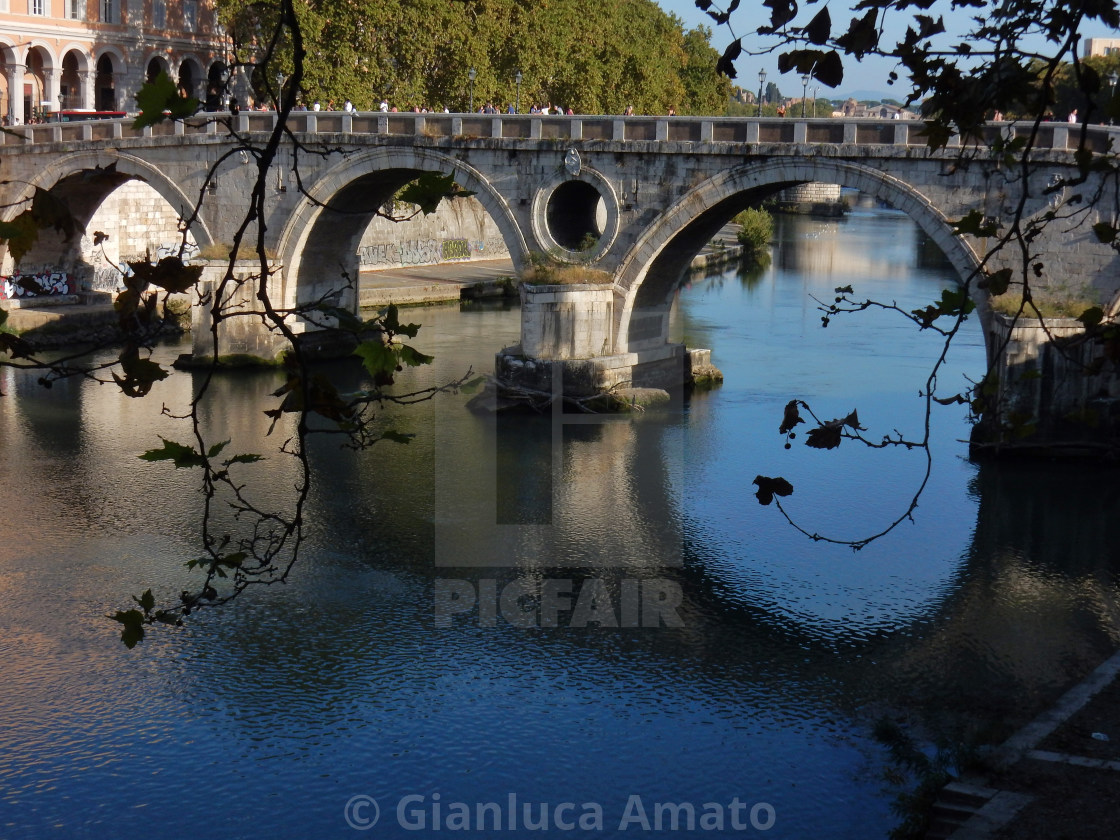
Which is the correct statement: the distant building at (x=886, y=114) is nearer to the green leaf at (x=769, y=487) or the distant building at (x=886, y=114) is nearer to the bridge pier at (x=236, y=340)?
the green leaf at (x=769, y=487)

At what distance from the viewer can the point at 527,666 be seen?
14414 mm

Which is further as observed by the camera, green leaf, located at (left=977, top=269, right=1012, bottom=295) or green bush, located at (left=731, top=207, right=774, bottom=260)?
green bush, located at (left=731, top=207, right=774, bottom=260)

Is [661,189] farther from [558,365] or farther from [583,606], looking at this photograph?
[583,606]

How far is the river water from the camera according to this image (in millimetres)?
11914

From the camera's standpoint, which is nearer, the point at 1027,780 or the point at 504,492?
the point at 1027,780

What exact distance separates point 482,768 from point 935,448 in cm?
1397

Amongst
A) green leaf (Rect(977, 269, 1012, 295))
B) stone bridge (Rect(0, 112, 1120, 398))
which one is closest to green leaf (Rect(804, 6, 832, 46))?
green leaf (Rect(977, 269, 1012, 295))

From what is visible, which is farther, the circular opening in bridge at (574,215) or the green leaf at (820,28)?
the circular opening in bridge at (574,215)

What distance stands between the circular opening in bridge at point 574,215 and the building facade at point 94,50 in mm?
18435

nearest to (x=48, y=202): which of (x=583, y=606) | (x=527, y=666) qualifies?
(x=527, y=666)

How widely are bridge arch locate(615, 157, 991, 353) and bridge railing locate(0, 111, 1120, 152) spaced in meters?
0.59

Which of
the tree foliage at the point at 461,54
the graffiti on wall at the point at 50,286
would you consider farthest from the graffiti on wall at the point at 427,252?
the graffiti on wall at the point at 50,286

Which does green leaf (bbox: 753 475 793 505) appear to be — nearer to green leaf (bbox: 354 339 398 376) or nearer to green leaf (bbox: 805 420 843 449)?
green leaf (bbox: 805 420 843 449)

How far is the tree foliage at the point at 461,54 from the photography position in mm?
38562
